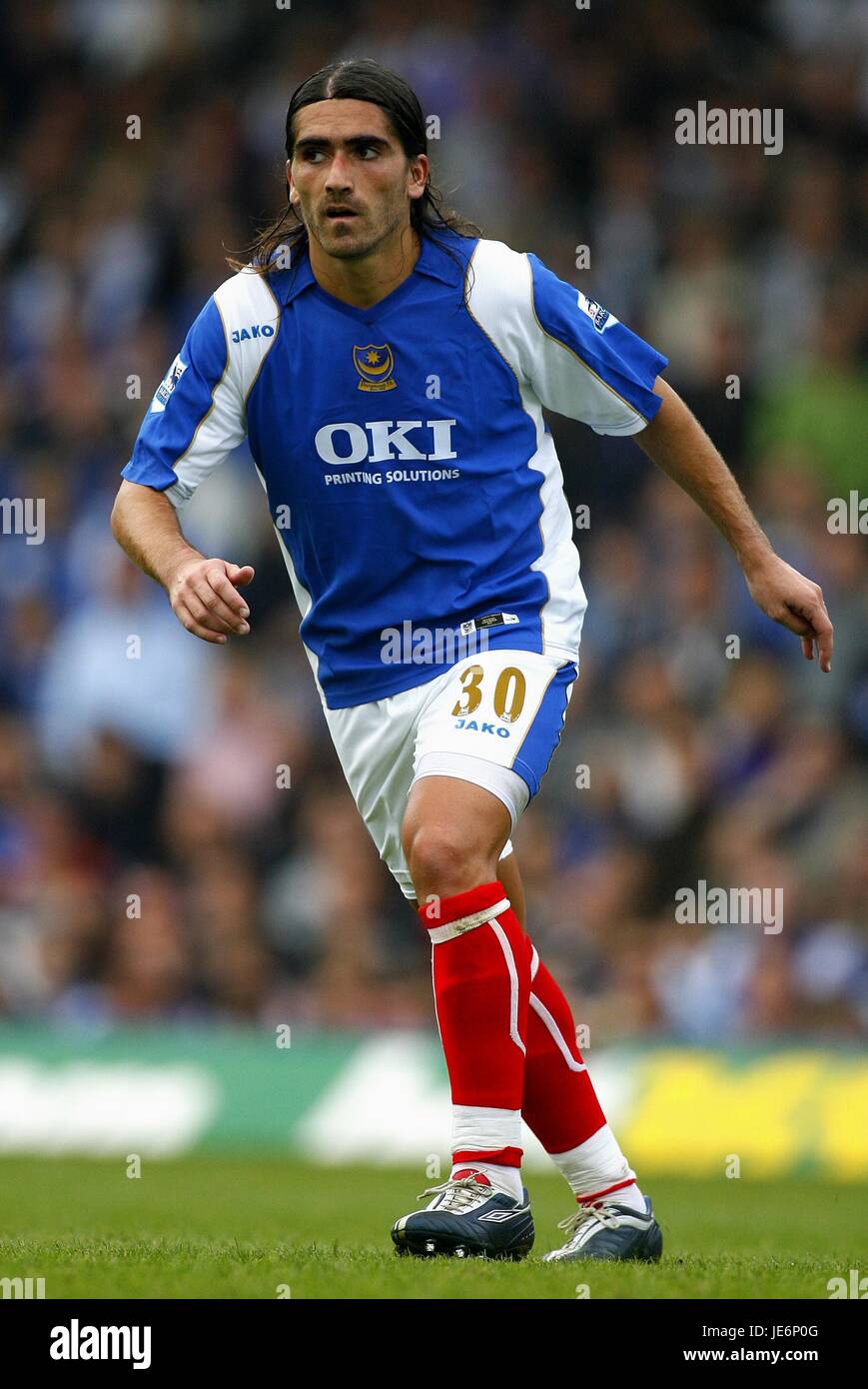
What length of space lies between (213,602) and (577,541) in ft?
29.0

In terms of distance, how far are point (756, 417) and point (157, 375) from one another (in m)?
4.12

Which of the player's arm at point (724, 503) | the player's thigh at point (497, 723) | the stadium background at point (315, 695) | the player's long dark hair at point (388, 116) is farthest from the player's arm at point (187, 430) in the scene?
the stadium background at point (315, 695)

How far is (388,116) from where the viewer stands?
206 inches

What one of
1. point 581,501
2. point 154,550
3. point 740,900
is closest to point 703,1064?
point 740,900

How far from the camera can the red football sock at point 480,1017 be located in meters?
4.89

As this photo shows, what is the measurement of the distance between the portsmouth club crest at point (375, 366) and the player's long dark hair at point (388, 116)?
1.22ft

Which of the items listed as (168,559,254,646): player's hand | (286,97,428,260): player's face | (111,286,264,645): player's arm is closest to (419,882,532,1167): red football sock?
(168,559,254,646): player's hand

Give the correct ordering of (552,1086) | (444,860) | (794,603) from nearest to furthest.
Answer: (444,860) → (794,603) → (552,1086)

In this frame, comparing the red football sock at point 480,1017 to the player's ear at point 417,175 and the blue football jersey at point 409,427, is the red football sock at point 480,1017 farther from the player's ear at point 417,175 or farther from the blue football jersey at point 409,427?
the player's ear at point 417,175

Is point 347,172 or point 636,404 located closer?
point 347,172

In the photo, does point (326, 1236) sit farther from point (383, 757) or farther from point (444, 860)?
point (444, 860)

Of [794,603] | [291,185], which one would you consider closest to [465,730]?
[794,603]

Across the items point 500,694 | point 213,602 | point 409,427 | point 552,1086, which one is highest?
point 409,427
